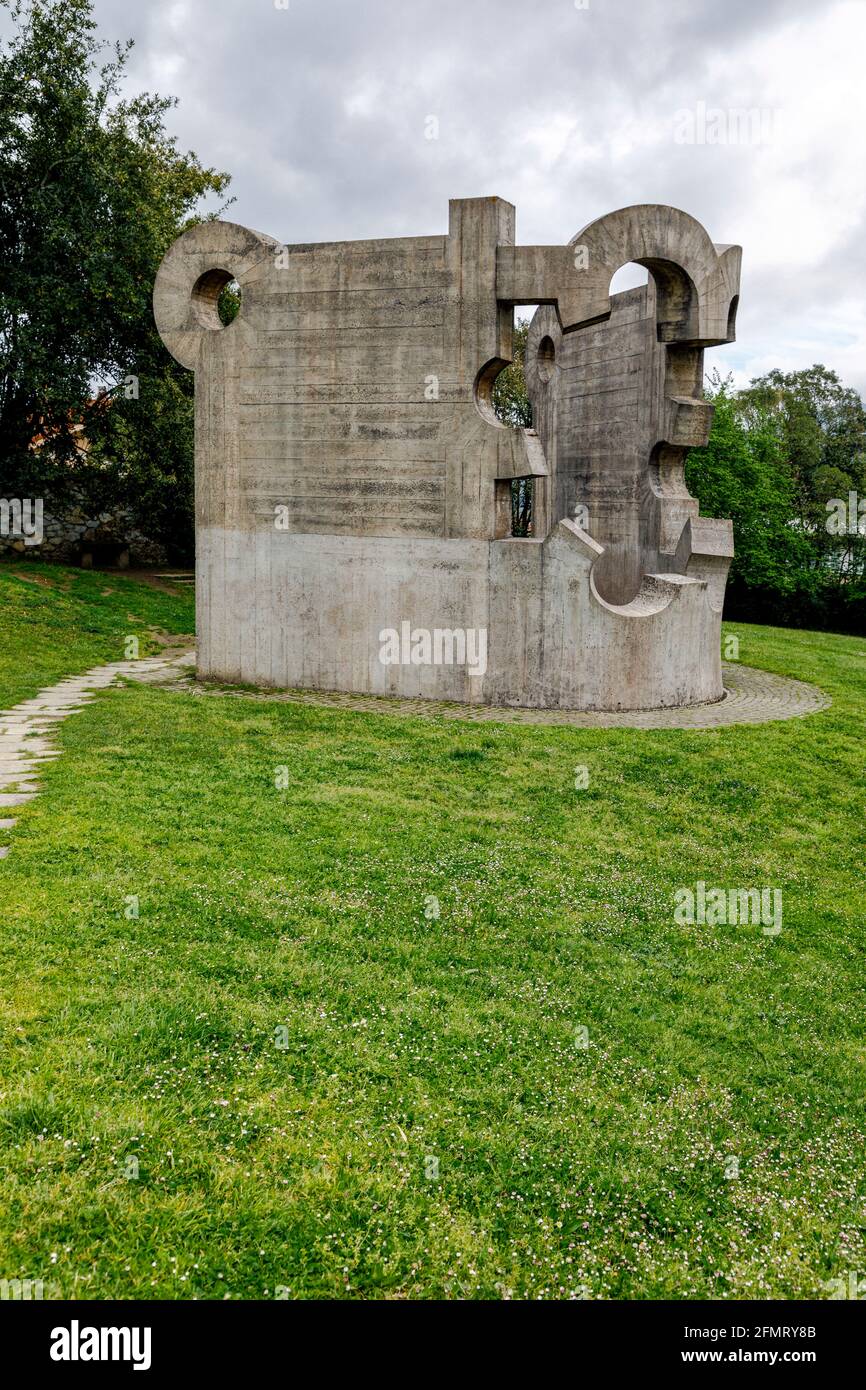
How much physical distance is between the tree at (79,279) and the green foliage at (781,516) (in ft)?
46.7

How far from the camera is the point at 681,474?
15.0 metres

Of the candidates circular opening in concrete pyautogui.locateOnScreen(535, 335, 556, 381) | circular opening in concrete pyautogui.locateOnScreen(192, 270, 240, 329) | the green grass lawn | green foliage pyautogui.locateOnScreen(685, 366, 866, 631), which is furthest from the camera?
green foliage pyautogui.locateOnScreen(685, 366, 866, 631)

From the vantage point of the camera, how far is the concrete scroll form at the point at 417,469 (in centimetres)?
1200

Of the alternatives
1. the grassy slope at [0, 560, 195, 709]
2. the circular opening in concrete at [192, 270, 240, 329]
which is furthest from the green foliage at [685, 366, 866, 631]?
the circular opening in concrete at [192, 270, 240, 329]

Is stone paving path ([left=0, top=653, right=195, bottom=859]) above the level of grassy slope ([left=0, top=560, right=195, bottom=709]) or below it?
below

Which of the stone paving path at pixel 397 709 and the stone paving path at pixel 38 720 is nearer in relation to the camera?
the stone paving path at pixel 38 720

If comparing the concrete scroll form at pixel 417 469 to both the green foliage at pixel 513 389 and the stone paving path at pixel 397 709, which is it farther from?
the green foliage at pixel 513 389

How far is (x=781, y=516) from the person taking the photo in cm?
2898

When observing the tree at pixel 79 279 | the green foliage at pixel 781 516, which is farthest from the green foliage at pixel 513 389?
the tree at pixel 79 279

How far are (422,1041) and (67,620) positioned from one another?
15.1 m

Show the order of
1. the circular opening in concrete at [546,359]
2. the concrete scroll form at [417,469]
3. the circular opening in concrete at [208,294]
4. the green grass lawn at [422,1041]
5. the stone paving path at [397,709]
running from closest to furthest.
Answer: the green grass lawn at [422,1041] → the stone paving path at [397,709] → the concrete scroll form at [417,469] → the circular opening in concrete at [208,294] → the circular opening in concrete at [546,359]

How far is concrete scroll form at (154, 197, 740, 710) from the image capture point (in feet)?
39.4

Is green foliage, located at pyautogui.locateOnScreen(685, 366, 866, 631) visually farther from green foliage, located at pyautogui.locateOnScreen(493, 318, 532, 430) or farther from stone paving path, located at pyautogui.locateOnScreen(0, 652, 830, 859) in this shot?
stone paving path, located at pyautogui.locateOnScreen(0, 652, 830, 859)
